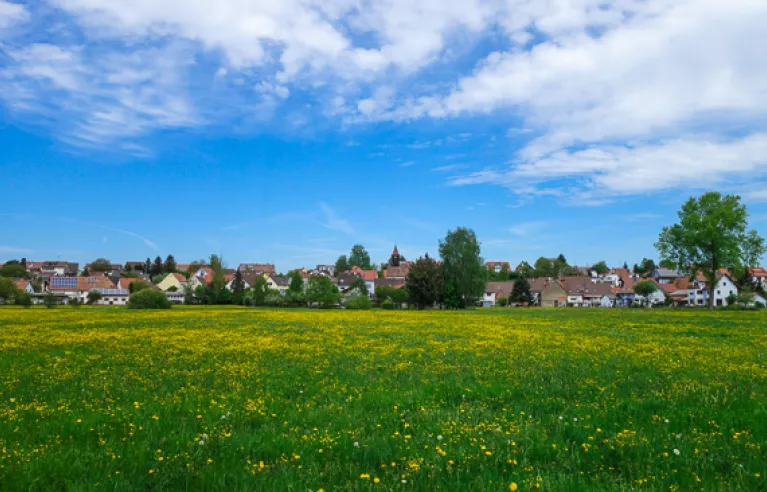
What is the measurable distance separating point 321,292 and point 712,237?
71.3 m

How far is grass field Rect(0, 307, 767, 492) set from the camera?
599 centimetres

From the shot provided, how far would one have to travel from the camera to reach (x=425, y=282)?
94.9 meters

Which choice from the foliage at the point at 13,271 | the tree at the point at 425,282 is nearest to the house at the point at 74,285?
the foliage at the point at 13,271

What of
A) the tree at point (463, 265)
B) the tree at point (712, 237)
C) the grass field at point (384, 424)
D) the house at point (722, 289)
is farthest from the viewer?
the house at point (722, 289)

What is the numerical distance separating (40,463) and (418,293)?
90374mm

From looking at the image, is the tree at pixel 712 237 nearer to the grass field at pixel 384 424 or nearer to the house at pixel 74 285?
the grass field at pixel 384 424

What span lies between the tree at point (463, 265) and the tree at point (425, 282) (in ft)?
15.6

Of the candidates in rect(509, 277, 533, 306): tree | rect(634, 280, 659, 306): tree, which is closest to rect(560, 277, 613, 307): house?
rect(634, 280, 659, 306): tree

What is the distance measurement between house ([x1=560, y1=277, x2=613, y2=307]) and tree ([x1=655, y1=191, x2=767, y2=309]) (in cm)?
7926

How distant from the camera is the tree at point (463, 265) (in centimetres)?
9956

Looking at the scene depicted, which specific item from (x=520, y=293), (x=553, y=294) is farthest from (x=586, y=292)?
(x=520, y=293)

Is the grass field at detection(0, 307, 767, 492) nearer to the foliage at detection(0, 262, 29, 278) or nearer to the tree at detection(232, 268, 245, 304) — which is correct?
the tree at detection(232, 268, 245, 304)

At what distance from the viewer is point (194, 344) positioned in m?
21.3

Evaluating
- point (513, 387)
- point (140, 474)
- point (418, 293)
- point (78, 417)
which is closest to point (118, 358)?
point (78, 417)
